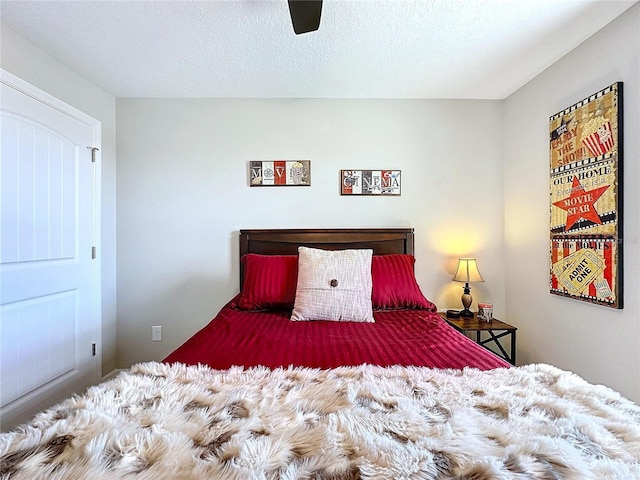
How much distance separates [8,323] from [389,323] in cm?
220

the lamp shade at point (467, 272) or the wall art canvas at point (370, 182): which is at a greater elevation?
the wall art canvas at point (370, 182)

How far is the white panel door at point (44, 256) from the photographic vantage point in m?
A: 1.89

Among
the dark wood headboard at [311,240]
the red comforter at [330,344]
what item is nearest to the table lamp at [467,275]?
the dark wood headboard at [311,240]

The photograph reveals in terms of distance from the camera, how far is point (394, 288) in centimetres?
223

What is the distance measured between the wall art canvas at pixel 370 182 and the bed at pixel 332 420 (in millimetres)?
1544

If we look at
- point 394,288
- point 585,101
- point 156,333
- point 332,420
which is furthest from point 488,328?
point 156,333

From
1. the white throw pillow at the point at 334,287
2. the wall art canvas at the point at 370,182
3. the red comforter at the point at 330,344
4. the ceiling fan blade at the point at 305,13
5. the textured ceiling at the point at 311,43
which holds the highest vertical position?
the textured ceiling at the point at 311,43

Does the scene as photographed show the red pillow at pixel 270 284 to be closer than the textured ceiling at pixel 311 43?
No

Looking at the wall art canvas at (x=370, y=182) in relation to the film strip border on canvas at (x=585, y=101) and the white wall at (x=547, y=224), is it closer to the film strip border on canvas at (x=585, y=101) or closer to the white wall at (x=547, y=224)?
the white wall at (x=547, y=224)

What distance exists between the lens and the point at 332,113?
279 centimetres

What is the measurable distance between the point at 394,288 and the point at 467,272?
769 mm

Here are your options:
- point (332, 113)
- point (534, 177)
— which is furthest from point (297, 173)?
point (534, 177)

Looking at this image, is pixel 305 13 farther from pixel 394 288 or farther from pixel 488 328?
pixel 488 328

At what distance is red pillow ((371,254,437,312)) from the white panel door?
2.14 metres
